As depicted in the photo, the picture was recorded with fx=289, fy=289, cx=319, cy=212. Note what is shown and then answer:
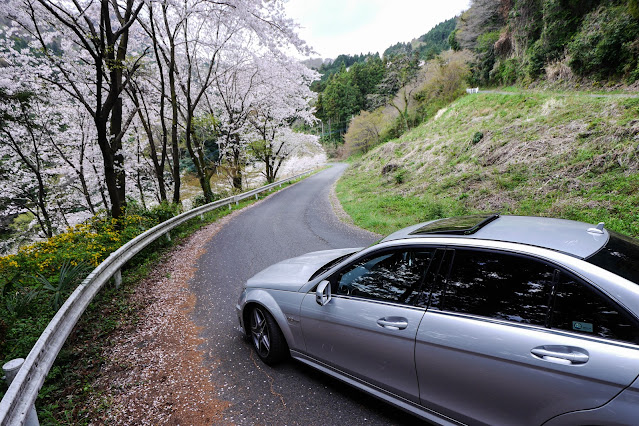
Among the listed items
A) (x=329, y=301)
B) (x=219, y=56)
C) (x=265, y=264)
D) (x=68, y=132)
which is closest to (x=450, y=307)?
(x=329, y=301)

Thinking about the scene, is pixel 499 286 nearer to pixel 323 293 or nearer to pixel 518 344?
pixel 518 344

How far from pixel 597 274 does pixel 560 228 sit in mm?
677

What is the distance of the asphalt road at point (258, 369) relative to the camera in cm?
270

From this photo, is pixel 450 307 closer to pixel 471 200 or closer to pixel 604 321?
pixel 604 321

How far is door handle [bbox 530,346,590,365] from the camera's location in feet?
5.31

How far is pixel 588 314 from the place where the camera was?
171cm

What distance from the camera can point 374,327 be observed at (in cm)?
242

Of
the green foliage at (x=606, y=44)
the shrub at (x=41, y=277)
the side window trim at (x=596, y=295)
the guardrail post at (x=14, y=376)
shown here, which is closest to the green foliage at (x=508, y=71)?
the green foliage at (x=606, y=44)

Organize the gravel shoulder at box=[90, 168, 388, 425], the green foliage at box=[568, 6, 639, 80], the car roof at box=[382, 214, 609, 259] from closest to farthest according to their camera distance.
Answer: the car roof at box=[382, 214, 609, 259], the gravel shoulder at box=[90, 168, 388, 425], the green foliage at box=[568, 6, 639, 80]

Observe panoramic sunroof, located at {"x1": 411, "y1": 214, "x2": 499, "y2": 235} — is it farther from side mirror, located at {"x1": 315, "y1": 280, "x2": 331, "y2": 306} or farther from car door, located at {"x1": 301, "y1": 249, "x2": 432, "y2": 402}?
side mirror, located at {"x1": 315, "y1": 280, "x2": 331, "y2": 306}

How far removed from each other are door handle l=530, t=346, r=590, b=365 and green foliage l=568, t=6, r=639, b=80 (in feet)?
50.9

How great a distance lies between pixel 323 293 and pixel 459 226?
4.58ft

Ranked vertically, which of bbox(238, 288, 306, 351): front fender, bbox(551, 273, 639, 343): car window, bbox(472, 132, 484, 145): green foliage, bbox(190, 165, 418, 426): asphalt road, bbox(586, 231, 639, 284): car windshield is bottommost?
bbox(190, 165, 418, 426): asphalt road

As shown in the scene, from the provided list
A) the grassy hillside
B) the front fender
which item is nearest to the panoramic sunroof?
the front fender
